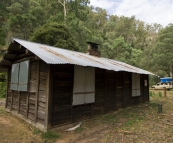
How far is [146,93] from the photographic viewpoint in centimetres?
1242

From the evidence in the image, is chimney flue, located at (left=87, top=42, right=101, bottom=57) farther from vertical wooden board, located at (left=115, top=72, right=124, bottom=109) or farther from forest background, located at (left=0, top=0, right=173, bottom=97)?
forest background, located at (left=0, top=0, right=173, bottom=97)

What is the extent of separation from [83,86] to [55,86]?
143 centimetres

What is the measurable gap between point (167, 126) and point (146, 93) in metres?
6.30

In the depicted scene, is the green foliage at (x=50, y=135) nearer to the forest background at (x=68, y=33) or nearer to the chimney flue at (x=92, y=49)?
the chimney flue at (x=92, y=49)

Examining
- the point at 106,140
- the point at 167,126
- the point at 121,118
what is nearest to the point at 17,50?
the point at 106,140

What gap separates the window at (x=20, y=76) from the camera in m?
6.44

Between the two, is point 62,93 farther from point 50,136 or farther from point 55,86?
point 50,136

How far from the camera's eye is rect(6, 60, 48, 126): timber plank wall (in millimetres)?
5617

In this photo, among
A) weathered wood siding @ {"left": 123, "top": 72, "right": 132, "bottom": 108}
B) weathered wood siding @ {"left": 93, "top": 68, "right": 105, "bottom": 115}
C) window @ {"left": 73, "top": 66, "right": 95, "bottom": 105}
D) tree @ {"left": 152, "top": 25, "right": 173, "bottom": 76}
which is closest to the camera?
window @ {"left": 73, "top": 66, "right": 95, "bottom": 105}

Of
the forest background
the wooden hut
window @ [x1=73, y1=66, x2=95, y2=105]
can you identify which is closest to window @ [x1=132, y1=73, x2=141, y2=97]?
the wooden hut

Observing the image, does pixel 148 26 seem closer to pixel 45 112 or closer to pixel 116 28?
pixel 116 28

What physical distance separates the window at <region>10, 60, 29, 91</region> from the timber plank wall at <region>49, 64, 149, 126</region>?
5.49 ft

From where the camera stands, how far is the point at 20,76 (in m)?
6.87

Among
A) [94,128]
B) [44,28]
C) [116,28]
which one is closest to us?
[94,128]
